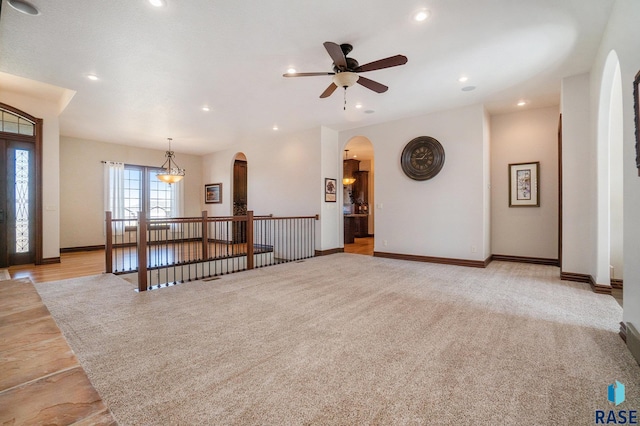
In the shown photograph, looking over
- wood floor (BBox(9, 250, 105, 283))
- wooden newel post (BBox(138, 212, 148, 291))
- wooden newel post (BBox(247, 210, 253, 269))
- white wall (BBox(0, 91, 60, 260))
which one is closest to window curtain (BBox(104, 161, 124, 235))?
wood floor (BBox(9, 250, 105, 283))

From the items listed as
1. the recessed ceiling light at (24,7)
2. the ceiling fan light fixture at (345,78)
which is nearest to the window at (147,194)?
the recessed ceiling light at (24,7)

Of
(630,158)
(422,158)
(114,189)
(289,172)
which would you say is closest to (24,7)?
(289,172)

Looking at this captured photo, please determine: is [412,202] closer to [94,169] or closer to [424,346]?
[424,346]

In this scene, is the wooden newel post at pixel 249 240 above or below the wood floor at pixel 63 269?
above

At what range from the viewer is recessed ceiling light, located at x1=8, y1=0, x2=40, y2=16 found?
2.66 meters

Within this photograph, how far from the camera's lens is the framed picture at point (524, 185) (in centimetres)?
577

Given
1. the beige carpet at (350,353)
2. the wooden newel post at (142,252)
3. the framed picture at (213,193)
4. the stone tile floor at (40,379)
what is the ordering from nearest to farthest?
the stone tile floor at (40,379)
the beige carpet at (350,353)
the wooden newel post at (142,252)
the framed picture at (213,193)

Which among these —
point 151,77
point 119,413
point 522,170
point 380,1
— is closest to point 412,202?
point 522,170

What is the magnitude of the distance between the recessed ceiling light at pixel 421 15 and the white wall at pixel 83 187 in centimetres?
946

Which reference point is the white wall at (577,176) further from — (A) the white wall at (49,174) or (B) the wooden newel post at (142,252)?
(A) the white wall at (49,174)

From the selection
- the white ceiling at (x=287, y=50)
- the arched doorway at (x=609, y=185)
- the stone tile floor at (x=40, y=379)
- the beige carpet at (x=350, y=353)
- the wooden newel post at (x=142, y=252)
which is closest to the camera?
the stone tile floor at (x=40, y=379)

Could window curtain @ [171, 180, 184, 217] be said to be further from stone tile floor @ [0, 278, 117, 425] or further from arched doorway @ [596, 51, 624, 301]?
arched doorway @ [596, 51, 624, 301]

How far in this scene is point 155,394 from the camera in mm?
1729

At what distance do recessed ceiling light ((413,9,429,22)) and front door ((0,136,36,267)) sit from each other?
769 cm
